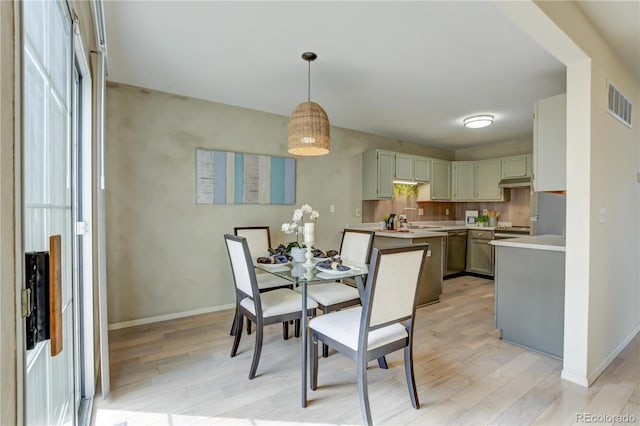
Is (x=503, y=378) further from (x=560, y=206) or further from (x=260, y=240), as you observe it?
(x=560, y=206)

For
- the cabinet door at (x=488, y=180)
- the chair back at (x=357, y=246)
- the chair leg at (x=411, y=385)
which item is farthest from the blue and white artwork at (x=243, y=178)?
the cabinet door at (x=488, y=180)

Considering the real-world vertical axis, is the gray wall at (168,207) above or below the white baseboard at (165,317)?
above

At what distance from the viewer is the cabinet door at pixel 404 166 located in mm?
5105

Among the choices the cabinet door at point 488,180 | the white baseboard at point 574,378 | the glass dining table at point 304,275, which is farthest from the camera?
the cabinet door at point 488,180

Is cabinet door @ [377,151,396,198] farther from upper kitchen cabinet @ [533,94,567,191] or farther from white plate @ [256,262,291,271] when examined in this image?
white plate @ [256,262,291,271]

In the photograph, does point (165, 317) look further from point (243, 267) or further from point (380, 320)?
point (380, 320)

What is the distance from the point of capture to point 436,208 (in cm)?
625

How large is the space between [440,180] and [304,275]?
4.43 metres

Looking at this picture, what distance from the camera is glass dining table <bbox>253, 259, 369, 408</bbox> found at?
1954 mm

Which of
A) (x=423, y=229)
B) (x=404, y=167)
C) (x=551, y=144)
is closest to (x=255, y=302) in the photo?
(x=551, y=144)

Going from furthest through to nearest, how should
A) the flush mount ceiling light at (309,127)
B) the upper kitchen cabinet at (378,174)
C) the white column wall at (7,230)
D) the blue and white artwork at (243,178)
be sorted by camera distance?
the upper kitchen cabinet at (378,174) → the blue and white artwork at (243,178) → the flush mount ceiling light at (309,127) → the white column wall at (7,230)

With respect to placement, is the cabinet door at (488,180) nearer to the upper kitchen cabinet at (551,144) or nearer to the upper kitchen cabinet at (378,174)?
the upper kitchen cabinet at (378,174)

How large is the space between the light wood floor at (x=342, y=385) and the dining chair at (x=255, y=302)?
0.26m

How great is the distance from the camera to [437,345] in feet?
9.03
